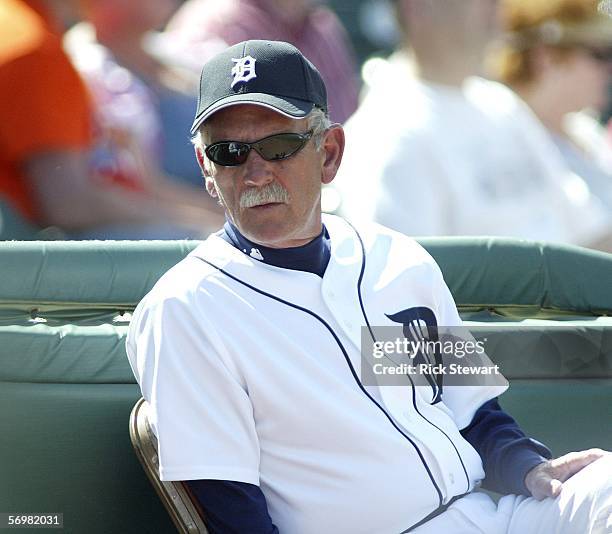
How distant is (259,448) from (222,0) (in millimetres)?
2847

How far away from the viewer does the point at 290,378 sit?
211 cm

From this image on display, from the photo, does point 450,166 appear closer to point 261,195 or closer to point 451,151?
point 451,151

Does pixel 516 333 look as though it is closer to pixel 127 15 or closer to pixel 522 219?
pixel 522 219

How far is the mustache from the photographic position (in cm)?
218

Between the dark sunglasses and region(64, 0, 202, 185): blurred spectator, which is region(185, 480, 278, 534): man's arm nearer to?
the dark sunglasses

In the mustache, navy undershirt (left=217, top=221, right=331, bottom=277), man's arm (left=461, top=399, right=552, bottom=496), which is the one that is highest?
the mustache

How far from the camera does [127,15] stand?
404 centimetres

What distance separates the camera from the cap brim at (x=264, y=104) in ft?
7.00

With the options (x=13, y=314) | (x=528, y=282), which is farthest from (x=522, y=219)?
(x=13, y=314)

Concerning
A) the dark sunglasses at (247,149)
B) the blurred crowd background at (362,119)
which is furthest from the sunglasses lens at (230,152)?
the blurred crowd background at (362,119)

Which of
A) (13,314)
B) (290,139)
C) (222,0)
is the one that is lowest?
(13,314)

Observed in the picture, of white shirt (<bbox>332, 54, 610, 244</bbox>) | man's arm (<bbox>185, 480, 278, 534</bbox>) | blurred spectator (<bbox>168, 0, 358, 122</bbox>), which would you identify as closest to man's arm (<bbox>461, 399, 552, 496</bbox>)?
man's arm (<bbox>185, 480, 278, 534</bbox>)

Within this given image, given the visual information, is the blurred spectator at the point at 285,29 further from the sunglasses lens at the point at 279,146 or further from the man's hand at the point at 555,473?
the man's hand at the point at 555,473

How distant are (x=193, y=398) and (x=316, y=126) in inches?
22.6
